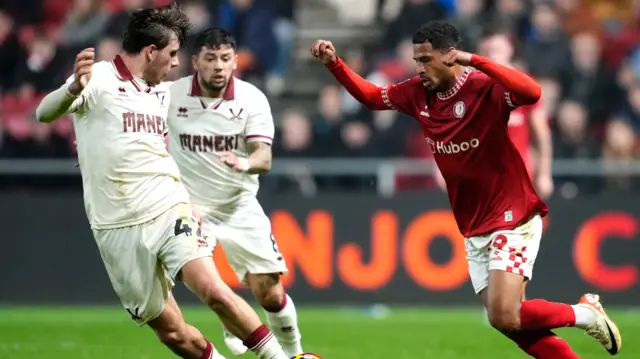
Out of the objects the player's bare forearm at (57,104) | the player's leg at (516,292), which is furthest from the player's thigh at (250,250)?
the player's bare forearm at (57,104)

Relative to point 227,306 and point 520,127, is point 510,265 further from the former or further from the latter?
point 520,127

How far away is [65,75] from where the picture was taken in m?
16.7

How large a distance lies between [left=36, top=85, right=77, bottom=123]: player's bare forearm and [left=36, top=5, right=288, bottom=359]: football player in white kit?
8 cm

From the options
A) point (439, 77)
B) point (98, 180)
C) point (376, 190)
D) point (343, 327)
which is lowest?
point (343, 327)

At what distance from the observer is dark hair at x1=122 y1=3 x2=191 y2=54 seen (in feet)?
25.4

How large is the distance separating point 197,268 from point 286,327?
2.09 metres

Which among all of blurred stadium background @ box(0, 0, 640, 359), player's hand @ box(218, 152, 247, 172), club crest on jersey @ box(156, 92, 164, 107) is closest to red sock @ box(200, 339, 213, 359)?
player's hand @ box(218, 152, 247, 172)

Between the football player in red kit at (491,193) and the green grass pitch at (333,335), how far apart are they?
6.15ft

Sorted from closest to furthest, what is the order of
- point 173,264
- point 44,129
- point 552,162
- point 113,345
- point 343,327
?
point 173,264 → point 113,345 → point 343,327 → point 552,162 → point 44,129

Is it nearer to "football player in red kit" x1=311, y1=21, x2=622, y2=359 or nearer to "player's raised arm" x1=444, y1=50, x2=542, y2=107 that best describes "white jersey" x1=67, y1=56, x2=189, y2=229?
"football player in red kit" x1=311, y1=21, x2=622, y2=359

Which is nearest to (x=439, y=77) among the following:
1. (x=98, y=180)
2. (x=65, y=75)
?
(x=98, y=180)

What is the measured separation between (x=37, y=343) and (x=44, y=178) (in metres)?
4.34

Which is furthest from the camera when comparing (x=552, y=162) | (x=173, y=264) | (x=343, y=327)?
(x=552, y=162)

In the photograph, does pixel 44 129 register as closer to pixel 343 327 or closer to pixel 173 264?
pixel 343 327
